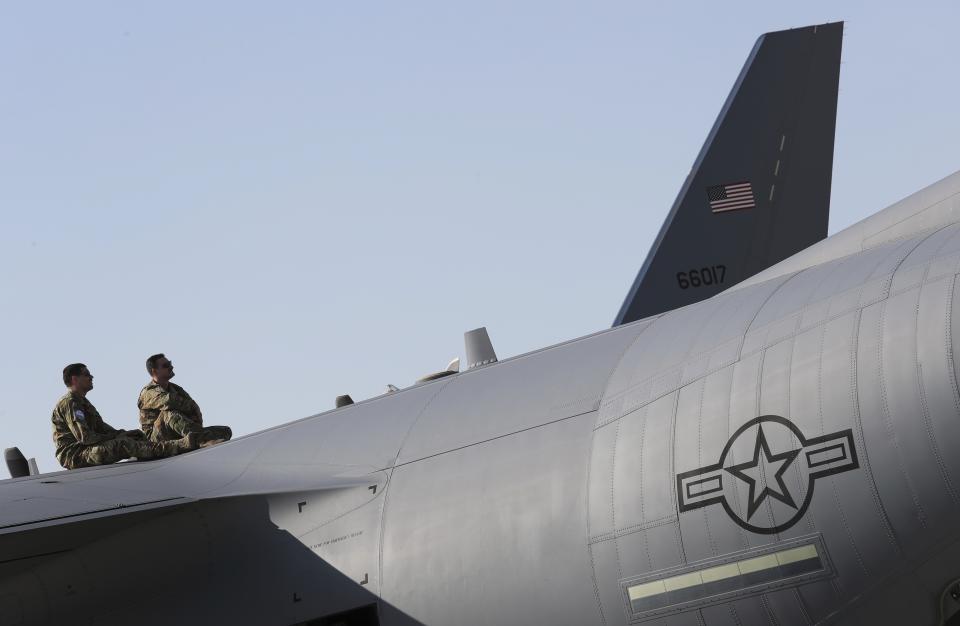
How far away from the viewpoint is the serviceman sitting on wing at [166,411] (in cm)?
1298

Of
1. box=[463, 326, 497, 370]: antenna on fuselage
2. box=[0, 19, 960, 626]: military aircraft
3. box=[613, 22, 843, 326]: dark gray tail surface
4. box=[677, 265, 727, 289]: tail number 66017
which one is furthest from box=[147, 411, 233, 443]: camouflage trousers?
box=[677, 265, 727, 289]: tail number 66017

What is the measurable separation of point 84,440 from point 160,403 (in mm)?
850

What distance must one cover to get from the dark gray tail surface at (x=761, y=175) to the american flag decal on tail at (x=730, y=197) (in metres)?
0.02

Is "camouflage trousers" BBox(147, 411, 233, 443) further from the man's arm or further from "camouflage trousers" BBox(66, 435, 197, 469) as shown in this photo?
the man's arm

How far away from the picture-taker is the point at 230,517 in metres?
10.7

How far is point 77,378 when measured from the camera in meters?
12.8

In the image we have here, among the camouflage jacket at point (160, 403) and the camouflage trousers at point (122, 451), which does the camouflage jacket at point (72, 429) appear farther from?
the camouflage jacket at point (160, 403)

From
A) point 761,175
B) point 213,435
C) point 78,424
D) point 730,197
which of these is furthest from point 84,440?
point 761,175

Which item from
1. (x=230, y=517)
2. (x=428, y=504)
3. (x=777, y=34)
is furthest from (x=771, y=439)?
(x=777, y=34)

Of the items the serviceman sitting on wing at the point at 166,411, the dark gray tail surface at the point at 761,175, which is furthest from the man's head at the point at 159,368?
the dark gray tail surface at the point at 761,175

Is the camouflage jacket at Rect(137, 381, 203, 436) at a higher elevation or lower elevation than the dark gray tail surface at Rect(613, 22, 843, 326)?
lower

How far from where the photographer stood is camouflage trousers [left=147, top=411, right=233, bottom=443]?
1295 centimetres

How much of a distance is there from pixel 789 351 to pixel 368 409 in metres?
4.34

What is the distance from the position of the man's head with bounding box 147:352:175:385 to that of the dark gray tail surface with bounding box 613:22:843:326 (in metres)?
8.27
